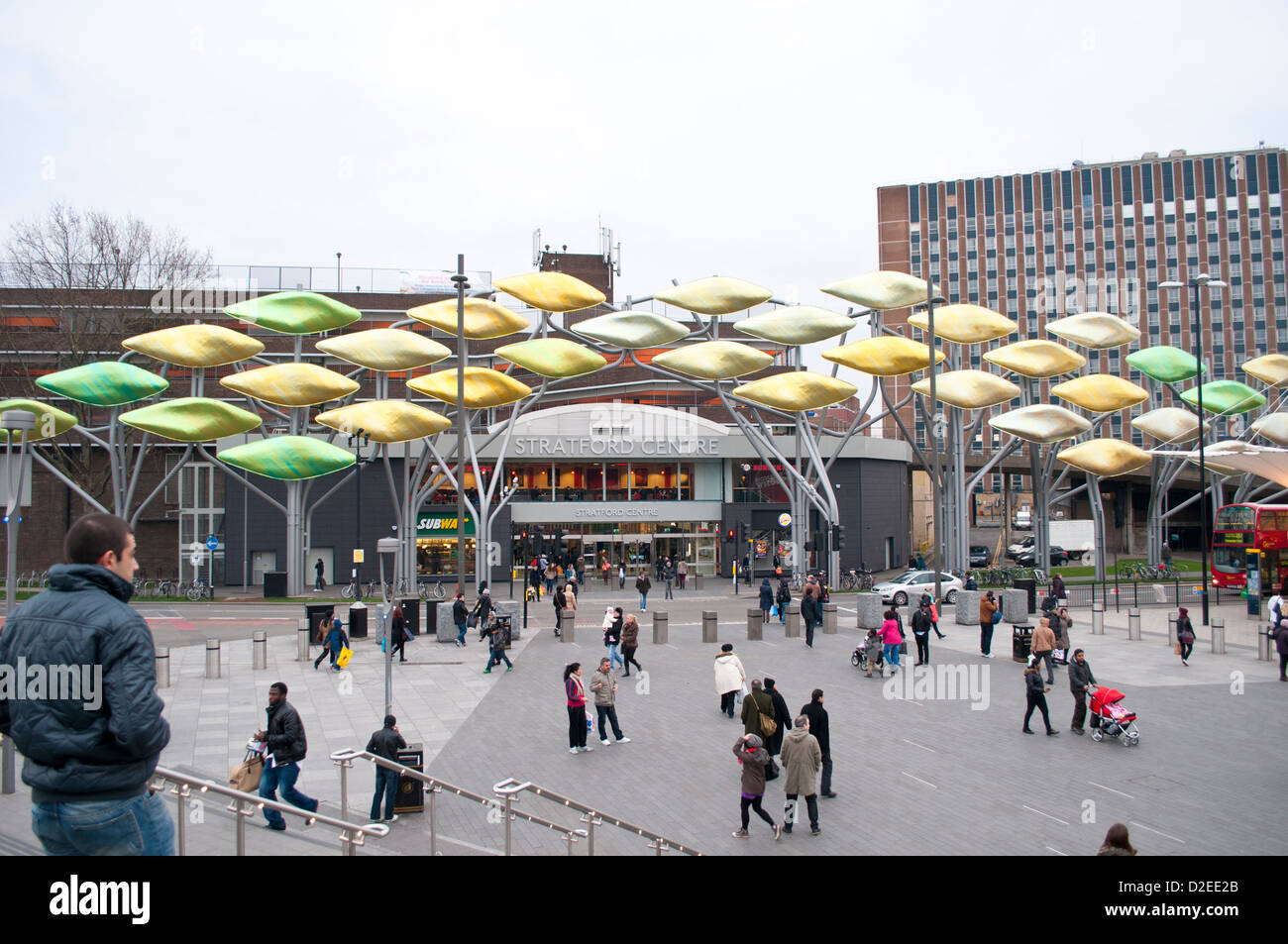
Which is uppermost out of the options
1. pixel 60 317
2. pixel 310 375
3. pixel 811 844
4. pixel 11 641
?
pixel 60 317

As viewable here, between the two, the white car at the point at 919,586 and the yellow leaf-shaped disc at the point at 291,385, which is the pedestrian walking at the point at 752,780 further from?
the yellow leaf-shaped disc at the point at 291,385

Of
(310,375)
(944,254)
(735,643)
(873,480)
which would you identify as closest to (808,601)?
(735,643)

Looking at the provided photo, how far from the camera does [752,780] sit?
10828 mm

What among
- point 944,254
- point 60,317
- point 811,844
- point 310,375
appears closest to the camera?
point 811,844

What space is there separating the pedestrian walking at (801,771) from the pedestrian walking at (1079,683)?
6711mm

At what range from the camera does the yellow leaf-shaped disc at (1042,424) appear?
42.7m

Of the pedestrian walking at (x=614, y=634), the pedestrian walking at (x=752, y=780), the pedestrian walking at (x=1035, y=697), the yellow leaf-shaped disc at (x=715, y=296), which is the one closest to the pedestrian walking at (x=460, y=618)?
the pedestrian walking at (x=614, y=634)

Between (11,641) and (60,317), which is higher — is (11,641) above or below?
below

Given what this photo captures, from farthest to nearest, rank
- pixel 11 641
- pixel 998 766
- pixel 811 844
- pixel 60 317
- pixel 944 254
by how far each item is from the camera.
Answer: pixel 944 254
pixel 60 317
pixel 998 766
pixel 811 844
pixel 11 641

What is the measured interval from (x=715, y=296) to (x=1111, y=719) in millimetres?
31590

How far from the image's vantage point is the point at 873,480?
57125 millimetres
